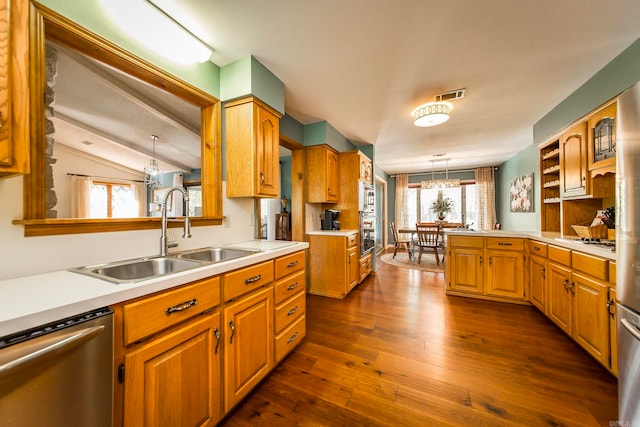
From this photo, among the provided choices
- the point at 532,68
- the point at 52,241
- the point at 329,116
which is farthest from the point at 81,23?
the point at 532,68

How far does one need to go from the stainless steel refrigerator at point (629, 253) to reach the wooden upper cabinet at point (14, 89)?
2.49m

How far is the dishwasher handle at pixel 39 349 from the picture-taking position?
1.84 feet

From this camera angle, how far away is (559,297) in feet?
6.94

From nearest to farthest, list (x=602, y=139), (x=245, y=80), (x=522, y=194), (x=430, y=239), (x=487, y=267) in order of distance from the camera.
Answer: (x=245, y=80), (x=602, y=139), (x=487, y=267), (x=522, y=194), (x=430, y=239)

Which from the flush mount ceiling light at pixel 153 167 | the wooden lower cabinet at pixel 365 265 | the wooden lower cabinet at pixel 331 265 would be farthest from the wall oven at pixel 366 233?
the flush mount ceiling light at pixel 153 167

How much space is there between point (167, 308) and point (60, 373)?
31cm

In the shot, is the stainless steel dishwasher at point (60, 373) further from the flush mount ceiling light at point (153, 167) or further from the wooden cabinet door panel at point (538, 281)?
the wooden cabinet door panel at point (538, 281)

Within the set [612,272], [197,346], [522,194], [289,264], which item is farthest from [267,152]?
[522,194]

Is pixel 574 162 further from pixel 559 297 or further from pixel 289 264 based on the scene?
pixel 289 264

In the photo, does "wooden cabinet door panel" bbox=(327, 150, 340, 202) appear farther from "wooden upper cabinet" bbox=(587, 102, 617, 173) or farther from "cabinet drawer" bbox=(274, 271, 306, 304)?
"wooden upper cabinet" bbox=(587, 102, 617, 173)

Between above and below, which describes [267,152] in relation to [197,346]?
above

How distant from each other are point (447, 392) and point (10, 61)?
2617mm

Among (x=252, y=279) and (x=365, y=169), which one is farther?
(x=365, y=169)

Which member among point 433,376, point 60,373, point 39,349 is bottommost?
point 433,376
